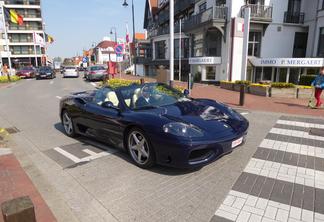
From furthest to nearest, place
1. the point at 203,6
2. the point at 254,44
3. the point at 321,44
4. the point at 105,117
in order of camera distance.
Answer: the point at 203,6 → the point at 254,44 → the point at 321,44 → the point at 105,117

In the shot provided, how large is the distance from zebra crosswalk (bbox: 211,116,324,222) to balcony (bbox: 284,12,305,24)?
1772 centimetres

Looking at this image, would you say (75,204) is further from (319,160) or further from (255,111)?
(255,111)

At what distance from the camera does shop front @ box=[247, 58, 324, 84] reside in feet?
54.0

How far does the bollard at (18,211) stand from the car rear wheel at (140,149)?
2.07 meters

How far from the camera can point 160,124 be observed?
3717 millimetres

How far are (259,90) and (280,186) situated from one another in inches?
381

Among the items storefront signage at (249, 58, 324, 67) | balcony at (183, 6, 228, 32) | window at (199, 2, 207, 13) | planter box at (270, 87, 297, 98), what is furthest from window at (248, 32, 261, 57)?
planter box at (270, 87, 297, 98)

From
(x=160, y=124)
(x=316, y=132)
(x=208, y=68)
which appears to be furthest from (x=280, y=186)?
(x=208, y=68)

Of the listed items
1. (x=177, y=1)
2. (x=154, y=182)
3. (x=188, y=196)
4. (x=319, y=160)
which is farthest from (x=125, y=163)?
(x=177, y=1)

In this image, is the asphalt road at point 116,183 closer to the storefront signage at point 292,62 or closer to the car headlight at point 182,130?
the car headlight at point 182,130

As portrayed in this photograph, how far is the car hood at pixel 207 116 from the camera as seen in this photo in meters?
3.77

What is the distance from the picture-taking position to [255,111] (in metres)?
8.71

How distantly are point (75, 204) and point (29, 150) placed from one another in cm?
283

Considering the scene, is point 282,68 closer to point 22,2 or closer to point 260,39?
point 260,39
